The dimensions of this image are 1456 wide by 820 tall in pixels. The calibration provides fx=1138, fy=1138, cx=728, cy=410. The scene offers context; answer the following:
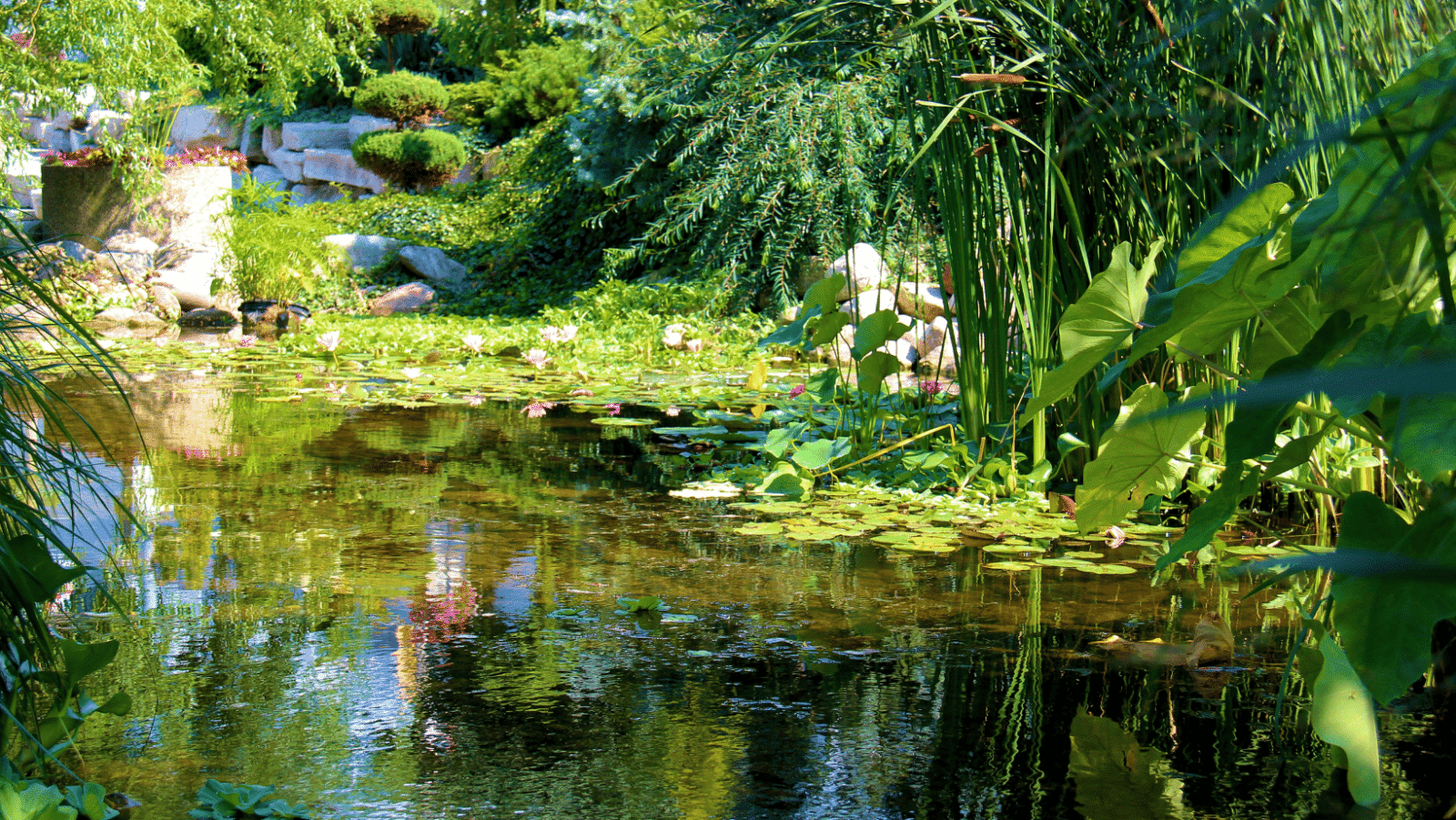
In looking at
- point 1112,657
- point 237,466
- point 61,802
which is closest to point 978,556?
point 1112,657

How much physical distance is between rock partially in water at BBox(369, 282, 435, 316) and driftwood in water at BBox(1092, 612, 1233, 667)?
887 centimetres

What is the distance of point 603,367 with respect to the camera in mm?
6801

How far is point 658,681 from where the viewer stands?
182 centimetres

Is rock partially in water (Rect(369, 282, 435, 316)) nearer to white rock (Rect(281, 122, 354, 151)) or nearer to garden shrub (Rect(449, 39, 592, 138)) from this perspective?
garden shrub (Rect(449, 39, 592, 138))

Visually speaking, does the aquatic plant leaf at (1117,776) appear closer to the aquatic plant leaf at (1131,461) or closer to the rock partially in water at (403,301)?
the aquatic plant leaf at (1131,461)

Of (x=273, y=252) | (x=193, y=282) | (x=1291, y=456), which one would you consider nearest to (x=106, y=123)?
(x=193, y=282)

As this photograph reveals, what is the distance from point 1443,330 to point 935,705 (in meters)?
1.01

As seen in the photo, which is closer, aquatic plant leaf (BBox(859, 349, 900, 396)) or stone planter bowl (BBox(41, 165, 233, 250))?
aquatic plant leaf (BBox(859, 349, 900, 396))

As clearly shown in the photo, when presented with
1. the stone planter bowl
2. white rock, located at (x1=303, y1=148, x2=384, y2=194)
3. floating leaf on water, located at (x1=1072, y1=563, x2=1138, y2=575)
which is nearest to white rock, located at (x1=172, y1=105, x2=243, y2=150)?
white rock, located at (x1=303, y1=148, x2=384, y2=194)

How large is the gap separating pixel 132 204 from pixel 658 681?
36.5 feet

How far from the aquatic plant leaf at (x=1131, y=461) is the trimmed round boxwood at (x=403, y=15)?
16.4 meters

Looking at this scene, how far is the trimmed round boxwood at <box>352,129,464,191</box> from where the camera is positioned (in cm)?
1520

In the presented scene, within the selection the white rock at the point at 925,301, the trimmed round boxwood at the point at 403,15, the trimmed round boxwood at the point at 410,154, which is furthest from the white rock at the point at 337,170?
the white rock at the point at 925,301

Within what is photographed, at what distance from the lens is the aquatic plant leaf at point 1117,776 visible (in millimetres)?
1396
